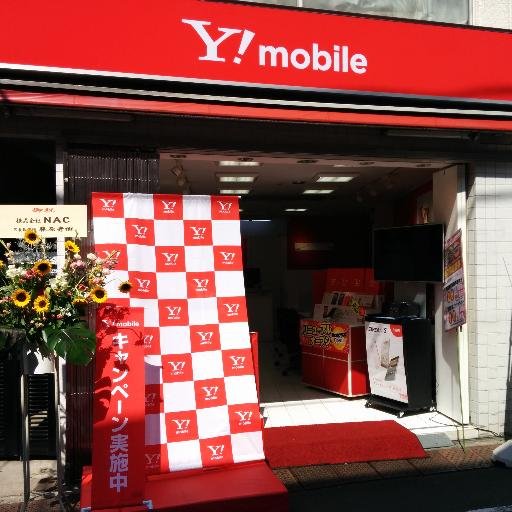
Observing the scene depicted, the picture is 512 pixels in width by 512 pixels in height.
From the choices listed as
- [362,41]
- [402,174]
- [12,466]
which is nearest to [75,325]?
[12,466]

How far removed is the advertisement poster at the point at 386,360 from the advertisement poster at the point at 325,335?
330 mm

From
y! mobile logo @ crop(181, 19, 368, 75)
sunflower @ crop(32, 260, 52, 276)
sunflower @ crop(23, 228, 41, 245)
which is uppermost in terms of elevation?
y! mobile logo @ crop(181, 19, 368, 75)

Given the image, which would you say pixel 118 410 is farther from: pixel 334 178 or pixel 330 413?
pixel 334 178

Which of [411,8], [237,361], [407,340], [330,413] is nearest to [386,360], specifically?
[407,340]

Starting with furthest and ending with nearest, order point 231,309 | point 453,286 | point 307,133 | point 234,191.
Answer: point 234,191
point 453,286
point 307,133
point 231,309

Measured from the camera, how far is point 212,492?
139 inches

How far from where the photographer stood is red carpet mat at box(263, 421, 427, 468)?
4637 mm

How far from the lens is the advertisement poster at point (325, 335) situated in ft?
21.0

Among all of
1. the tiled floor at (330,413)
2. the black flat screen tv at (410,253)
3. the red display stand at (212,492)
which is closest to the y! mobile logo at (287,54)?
the black flat screen tv at (410,253)

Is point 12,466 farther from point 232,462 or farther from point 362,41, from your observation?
point 362,41

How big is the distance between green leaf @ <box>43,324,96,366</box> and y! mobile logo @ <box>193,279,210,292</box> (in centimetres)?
102

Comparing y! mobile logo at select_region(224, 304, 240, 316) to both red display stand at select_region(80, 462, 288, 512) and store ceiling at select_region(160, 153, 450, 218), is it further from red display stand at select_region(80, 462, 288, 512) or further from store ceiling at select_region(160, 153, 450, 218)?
store ceiling at select_region(160, 153, 450, 218)

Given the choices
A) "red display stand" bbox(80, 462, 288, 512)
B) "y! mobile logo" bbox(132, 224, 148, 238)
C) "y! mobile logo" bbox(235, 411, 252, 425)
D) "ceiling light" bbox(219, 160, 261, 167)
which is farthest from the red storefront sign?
"red display stand" bbox(80, 462, 288, 512)

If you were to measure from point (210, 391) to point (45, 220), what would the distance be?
→ 190cm
